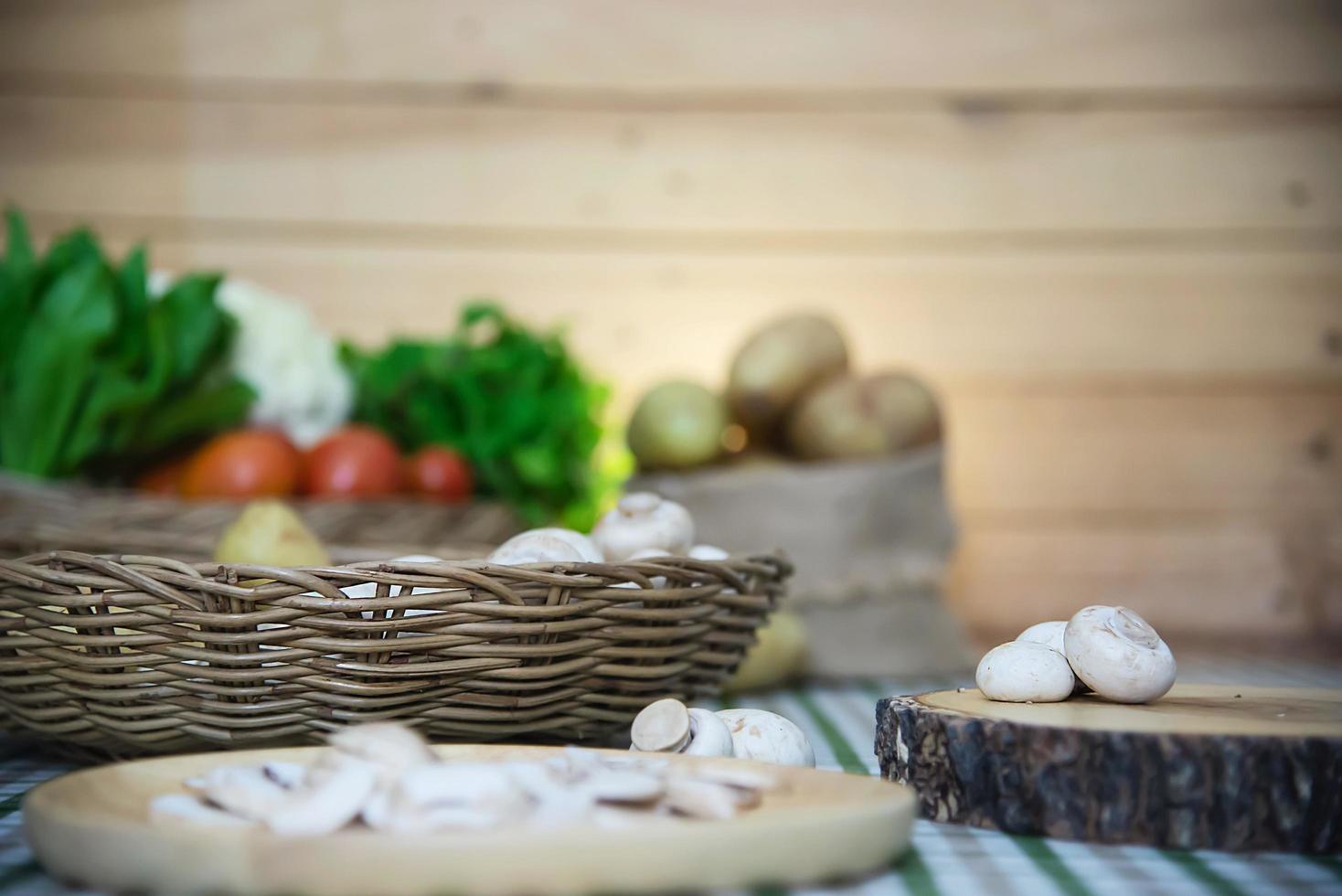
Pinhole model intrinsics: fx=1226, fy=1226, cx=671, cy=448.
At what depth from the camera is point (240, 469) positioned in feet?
3.41

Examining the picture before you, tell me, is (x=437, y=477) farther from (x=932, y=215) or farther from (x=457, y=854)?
(x=457, y=854)

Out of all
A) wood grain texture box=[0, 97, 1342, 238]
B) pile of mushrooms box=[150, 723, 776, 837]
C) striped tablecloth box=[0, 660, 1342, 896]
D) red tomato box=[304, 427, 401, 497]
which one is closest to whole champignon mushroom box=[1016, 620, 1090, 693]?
striped tablecloth box=[0, 660, 1342, 896]

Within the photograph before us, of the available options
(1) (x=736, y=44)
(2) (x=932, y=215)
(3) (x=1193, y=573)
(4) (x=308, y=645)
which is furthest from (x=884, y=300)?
(4) (x=308, y=645)

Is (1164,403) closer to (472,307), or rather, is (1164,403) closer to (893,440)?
(893,440)

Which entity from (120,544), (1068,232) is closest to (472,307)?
(120,544)

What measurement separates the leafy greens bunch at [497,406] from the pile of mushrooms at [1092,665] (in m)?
0.69

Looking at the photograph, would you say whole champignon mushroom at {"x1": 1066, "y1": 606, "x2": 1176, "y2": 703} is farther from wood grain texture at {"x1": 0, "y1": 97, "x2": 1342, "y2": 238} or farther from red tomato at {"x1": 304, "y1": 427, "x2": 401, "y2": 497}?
wood grain texture at {"x1": 0, "y1": 97, "x2": 1342, "y2": 238}

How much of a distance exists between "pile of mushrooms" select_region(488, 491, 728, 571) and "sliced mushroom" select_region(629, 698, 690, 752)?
100 mm

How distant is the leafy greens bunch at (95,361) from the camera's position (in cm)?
102

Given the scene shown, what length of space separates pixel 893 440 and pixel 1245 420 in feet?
1.86

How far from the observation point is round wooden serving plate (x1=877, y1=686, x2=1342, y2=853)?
504 mm

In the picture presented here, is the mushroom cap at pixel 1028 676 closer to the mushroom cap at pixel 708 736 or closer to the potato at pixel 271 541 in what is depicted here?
the mushroom cap at pixel 708 736

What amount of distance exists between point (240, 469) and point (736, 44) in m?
0.77

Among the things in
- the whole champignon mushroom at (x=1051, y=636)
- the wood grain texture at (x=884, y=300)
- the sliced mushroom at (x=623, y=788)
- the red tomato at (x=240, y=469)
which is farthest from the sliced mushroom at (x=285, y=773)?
the wood grain texture at (x=884, y=300)
